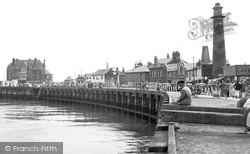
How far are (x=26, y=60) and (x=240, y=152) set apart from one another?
13755cm

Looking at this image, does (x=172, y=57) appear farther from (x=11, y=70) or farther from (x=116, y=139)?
(x=11, y=70)

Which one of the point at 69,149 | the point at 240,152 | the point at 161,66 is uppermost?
the point at 161,66

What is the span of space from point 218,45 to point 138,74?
39.9m

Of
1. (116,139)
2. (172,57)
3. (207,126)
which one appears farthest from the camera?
(172,57)

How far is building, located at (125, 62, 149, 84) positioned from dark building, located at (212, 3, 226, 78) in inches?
1414

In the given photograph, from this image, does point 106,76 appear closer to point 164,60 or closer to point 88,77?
point 88,77

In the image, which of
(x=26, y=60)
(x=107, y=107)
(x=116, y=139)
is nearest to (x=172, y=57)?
(x=107, y=107)

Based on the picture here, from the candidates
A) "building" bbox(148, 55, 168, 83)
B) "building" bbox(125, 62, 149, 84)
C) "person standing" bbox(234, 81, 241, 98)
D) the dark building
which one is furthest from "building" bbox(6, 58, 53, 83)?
"person standing" bbox(234, 81, 241, 98)

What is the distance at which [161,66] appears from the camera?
3118 inches

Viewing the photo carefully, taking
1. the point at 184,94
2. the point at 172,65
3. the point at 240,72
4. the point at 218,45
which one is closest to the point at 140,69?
the point at 172,65

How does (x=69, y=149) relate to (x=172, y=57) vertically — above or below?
below

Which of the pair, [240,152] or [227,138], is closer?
[240,152]

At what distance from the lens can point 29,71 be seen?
438 feet

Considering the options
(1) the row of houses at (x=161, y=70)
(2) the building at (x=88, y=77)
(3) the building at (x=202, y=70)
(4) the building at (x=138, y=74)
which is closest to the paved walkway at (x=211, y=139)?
(3) the building at (x=202, y=70)
